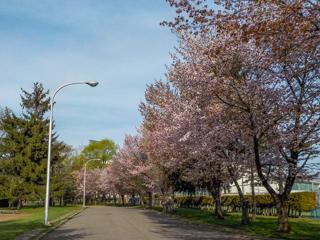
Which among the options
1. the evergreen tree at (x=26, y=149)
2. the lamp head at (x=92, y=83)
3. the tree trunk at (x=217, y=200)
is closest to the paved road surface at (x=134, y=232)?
the tree trunk at (x=217, y=200)

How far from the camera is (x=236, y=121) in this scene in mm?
21109

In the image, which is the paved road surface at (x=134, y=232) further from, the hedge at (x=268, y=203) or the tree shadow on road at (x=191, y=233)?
the hedge at (x=268, y=203)

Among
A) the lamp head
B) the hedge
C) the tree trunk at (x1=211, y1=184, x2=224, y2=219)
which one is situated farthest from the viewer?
the hedge

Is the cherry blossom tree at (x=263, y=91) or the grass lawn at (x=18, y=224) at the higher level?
the cherry blossom tree at (x=263, y=91)

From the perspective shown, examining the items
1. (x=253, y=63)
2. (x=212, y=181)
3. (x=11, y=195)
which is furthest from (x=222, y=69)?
(x=11, y=195)

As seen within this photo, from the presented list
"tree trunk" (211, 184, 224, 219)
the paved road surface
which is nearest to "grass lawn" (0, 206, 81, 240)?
the paved road surface

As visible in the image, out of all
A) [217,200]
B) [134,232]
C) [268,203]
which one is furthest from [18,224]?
[268,203]

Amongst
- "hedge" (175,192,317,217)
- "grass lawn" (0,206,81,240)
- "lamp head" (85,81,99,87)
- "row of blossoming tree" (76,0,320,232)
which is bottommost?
"grass lawn" (0,206,81,240)

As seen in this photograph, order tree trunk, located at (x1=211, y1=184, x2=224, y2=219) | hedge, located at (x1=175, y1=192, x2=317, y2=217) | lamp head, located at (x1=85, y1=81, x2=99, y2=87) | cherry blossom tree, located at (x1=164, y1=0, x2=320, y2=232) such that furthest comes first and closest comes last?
hedge, located at (x1=175, y1=192, x2=317, y2=217) → tree trunk, located at (x1=211, y1=184, x2=224, y2=219) → lamp head, located at (x1=85, y1=81, x2=99, y2=87) → cherry blossom tree, located at (x1=164, y1=0, x2=320, y2=232)

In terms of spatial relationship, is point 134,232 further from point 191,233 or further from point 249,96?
point 249,96

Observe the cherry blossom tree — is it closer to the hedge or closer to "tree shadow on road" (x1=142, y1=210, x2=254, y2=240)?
"tree shadow on road" (x1=142, y1=210, x2=254, y2=240)

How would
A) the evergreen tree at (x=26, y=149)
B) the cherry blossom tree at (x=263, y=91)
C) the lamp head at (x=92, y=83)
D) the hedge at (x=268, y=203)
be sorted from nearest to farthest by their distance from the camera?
the cherry blossom tree at (x=263, y=91)
the lamp head at (x=92, y=83)
the hedge at (x=268, y=203)
the evergreen tree at (x=26, y=149)

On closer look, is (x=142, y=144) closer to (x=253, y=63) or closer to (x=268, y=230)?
(x=268, y=230)

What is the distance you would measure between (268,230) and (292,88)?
23.1 feet
